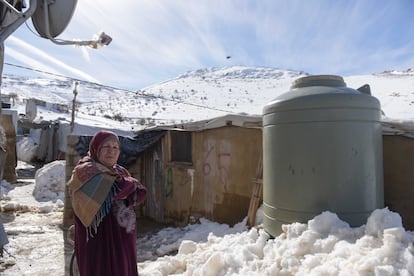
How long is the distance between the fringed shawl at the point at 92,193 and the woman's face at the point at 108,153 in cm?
10

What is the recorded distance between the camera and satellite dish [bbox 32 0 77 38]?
15.4 feet

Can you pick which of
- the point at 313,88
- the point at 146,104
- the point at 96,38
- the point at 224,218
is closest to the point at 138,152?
the point at 224,218

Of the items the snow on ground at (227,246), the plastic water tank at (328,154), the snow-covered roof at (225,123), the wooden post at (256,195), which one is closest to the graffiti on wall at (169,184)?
the snow on ground at (227,246)

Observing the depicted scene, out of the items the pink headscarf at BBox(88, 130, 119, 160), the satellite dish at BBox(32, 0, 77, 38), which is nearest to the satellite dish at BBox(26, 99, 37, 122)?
the satellite dish at BBox(32, 0, 77, 38)

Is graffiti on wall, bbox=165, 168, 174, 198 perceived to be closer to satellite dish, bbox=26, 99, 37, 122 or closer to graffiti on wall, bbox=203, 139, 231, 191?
graffiti on wall, bbox=203, 139, 231, 191

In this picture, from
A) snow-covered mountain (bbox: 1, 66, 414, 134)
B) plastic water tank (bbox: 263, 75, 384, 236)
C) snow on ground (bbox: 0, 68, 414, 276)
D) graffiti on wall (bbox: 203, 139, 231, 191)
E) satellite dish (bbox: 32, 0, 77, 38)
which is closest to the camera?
snow on ground (bbox: 0, 68, 414, 276)

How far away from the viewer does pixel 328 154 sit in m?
3.21

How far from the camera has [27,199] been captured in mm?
9742

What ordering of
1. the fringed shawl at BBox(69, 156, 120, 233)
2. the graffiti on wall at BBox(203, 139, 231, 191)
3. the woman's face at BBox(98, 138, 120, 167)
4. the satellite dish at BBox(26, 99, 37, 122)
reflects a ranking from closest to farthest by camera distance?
the fringed shawl at BBox(69, 156, 120, 233), the woman's face at BBox(98, 138, 120, 167), the graffiti on wall at BBox(203, 139, 231, 191), the satellite dish at BBox(26, 99, 37, 122)

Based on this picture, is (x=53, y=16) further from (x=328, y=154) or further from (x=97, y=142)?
(x=328, y=154)

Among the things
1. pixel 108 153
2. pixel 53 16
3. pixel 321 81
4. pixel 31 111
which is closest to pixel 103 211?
pixel 108 153

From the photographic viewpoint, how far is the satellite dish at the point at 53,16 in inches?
185

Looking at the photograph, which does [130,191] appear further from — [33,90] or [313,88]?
[33,90]

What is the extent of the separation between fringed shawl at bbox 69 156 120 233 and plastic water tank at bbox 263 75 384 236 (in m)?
1.75
